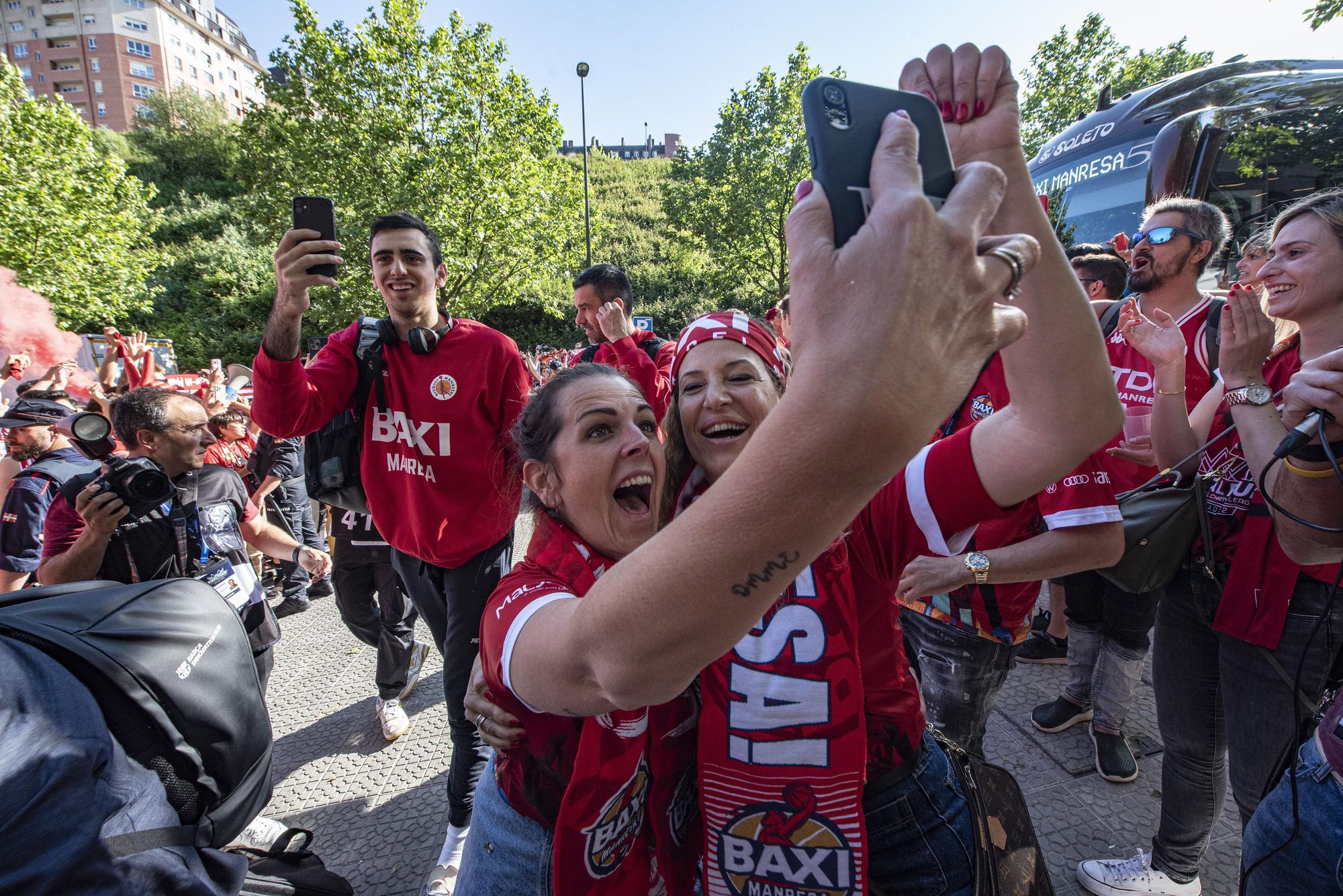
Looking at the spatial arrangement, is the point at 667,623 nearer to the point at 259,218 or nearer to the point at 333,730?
the point at 333,730

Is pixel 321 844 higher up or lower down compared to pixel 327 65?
lower down

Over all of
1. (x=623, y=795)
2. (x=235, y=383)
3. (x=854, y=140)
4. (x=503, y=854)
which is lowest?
(x=503, y=854)

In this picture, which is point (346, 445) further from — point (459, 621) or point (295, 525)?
point (295, 525)

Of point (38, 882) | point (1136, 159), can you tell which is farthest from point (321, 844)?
point (1136, 159)

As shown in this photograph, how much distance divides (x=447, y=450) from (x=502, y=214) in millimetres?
16915

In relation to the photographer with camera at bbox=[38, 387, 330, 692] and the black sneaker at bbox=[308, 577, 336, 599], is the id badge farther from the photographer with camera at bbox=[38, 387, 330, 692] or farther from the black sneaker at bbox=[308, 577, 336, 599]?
the black sneaker at bbox=[308, 577, 336, 599]

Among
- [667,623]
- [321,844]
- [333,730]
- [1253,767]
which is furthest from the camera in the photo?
[333,730]

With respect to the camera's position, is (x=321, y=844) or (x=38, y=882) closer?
(x=38, y=882)

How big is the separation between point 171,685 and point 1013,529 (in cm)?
211

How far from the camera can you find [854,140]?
0.57 m

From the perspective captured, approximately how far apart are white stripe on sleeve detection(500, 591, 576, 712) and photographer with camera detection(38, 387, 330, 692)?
1418 millimetres

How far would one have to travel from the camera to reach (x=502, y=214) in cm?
1759

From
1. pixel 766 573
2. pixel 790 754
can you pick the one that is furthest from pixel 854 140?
pixel 790 754

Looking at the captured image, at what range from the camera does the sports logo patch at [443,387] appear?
2.61 meters
